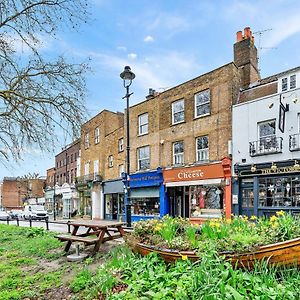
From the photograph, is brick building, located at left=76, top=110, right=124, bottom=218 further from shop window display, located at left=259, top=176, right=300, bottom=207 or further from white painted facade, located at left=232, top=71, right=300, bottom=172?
shop window display, located at left=259, top=176, right=300, bottom=207

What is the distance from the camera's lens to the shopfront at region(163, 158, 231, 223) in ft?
66.9

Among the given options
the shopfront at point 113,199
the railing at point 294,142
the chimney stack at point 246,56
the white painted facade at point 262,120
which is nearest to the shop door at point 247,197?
the white painted facade at point 262,120

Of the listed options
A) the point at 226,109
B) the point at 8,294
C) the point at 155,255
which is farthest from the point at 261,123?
the point at 8,294

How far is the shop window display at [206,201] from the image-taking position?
69.8 ft

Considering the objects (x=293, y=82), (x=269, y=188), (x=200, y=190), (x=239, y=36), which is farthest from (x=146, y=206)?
(x=239, y=36)

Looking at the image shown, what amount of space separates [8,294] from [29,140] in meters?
5.03

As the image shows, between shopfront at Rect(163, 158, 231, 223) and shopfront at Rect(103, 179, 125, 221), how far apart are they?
687cm

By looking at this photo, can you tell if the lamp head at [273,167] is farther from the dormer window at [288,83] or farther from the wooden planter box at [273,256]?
the wooden planter box at [273,256]

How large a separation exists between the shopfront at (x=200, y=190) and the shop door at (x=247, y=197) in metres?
0.82

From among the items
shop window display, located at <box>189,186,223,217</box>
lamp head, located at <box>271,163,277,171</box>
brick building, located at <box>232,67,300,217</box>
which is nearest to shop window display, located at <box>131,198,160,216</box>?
shop window display, located at <box>189,186,223,217</box>

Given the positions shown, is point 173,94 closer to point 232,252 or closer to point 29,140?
point 29,140

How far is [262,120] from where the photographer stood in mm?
18844

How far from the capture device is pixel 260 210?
1870 centimetres

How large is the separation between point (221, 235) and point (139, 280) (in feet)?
5.16
